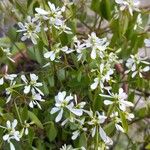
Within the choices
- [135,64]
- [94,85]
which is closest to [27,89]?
[94,85]

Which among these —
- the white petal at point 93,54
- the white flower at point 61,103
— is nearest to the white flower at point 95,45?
the white petal at point 93,54

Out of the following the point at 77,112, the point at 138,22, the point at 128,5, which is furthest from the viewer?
the point at 138,22

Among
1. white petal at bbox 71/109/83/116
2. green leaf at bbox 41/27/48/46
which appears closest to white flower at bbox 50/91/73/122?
white petal at bbox 71/109/83/116

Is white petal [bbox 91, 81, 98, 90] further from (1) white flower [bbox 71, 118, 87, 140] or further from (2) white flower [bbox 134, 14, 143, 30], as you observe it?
(2) white flower [bbox 134, 14, 143, 30]

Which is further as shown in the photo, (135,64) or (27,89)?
(135,64)

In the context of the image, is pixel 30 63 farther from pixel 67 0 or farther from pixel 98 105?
pixel 98 105

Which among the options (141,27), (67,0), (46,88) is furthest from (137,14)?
(46,88)

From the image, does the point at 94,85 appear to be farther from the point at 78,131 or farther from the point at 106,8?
the point at 106,8
